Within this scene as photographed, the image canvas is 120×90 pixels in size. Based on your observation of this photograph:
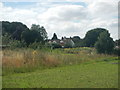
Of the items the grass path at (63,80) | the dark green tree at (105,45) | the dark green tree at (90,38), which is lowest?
the grass path at (63,80)

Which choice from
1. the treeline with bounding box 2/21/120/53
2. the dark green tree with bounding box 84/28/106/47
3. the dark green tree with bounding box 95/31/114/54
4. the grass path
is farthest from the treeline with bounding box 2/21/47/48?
the grass path

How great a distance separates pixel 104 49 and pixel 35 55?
22.0 metres

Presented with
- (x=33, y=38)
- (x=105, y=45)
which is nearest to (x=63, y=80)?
(x=105, y=45)

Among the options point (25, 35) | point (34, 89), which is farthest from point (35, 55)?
point (25, 35)

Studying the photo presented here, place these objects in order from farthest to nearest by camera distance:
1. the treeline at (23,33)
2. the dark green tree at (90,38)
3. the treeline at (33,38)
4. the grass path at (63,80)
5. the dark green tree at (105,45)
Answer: the dark green tree at (90,38)
the treeline at (23,33)
the dark green tree at (105,45)
the treeline at (33,38)
the grass path at (63,80)

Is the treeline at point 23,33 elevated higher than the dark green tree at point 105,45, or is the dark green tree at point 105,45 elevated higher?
the treeline at point 23,33

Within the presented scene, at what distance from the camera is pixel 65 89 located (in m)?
5.79

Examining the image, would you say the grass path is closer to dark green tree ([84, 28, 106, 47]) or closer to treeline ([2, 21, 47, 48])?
treeline ([2, 21, 47, 48])

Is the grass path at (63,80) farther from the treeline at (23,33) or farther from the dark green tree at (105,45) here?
the treeline at (23,33)

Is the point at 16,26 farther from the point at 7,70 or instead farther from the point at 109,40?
the point at 7,70

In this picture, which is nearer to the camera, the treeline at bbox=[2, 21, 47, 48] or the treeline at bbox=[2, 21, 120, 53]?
the treeline at bbox=[2, 21, 120, 53]

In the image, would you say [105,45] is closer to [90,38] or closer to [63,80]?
[63,80]

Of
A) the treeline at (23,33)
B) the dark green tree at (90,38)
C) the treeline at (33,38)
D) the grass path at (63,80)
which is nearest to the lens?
the grass path at (63,80)

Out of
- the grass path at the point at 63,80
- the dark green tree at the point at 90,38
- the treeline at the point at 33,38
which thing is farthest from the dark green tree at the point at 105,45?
the dark green tree at the point at 90,38
